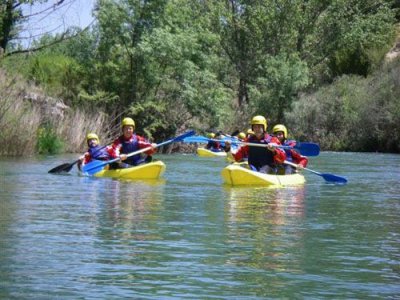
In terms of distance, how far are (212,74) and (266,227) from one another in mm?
26260

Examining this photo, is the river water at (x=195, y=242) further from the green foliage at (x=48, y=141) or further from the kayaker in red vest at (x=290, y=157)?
the green foliage at (x=48, y=141)

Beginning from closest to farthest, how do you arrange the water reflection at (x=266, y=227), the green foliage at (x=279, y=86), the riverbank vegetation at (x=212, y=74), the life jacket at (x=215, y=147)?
the water reflection at (x=266, y=227), the riverbank vegetation at (x=212, y=74), the life jacket at (x=215, y=147), the green foliage at (x=279, y=86)

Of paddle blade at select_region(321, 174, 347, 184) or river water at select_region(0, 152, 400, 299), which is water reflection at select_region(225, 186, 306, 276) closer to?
river water at select_region(0, 152, 400, 299)

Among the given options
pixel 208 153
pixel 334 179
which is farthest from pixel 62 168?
pixel 208 153

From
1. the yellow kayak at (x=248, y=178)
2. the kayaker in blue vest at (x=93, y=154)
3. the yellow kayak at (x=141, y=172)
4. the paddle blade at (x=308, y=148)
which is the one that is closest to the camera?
the yellow kayak at (x=248, y=178)

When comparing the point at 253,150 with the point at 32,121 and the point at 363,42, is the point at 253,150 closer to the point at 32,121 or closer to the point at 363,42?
the point at 32,121

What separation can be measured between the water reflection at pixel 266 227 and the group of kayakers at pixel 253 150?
120 cm

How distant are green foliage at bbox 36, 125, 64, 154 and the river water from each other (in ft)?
36.4

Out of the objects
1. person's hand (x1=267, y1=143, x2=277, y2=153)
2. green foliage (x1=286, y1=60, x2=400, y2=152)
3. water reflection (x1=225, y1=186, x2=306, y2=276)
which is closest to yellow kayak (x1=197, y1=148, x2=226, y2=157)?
green foliage (x1=286, y1=60, x2=400, y2=152)

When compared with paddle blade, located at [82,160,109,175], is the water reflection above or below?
below

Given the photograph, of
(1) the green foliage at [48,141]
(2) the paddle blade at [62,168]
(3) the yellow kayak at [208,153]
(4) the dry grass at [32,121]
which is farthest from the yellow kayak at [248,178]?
(3) the yellow kayak at [208,153]

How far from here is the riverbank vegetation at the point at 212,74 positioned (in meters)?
32.0

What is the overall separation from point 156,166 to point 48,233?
8894 millimetres

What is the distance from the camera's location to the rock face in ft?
98.6
